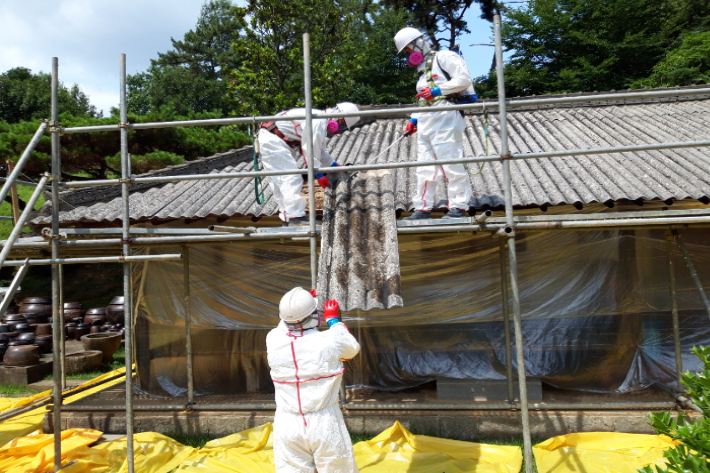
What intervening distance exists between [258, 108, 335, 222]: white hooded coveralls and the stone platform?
208 centimetres

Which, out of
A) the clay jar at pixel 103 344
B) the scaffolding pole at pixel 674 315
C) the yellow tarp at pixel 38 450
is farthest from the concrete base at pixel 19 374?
the scaffolding pole at pixel 674 315

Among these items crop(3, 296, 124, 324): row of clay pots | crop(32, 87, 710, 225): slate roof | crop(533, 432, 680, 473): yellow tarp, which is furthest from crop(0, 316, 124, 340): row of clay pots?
crop(533, 432, 680, 473): yellow tarp

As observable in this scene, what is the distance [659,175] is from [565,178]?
970 mm

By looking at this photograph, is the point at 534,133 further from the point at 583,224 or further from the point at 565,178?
the point at 583,224

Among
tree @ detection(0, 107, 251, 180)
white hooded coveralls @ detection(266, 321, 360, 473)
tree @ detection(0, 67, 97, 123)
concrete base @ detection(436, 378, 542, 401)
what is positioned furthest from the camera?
tree @ detection(0, 67, 97, 123)

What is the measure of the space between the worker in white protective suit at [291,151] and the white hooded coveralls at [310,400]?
1524mm

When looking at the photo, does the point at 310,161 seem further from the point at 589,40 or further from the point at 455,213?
the point at 589,40

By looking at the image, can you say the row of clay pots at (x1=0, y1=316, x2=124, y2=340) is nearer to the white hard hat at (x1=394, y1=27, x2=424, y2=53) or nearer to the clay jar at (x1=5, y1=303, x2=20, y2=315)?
the clay jar at (x1=5, y1=303, x2=20, y2=315)

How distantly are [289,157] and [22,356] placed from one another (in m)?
7.10

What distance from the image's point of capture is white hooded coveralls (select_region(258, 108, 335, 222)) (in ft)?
15.6

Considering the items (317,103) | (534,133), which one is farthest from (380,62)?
(534,133)

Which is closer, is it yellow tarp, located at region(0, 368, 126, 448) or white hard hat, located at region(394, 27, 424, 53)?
white hard hat, located at region(394, 27, 424, 53)

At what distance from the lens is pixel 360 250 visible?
159 inches

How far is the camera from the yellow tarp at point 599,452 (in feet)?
14.0
